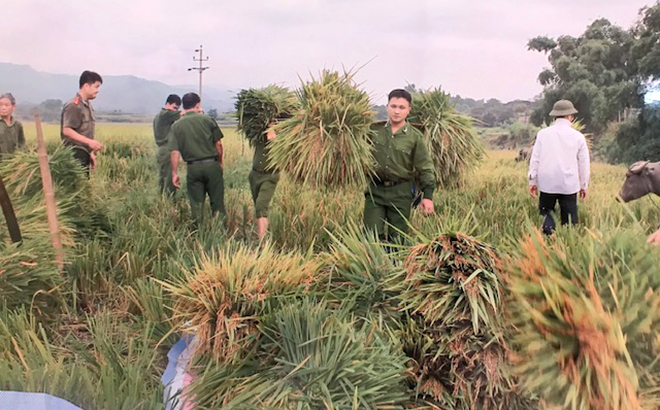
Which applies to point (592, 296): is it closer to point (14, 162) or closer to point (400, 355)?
point (400, 355)

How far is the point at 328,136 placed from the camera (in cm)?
267

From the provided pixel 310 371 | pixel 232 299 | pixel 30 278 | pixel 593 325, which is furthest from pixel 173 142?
pixel 593 325

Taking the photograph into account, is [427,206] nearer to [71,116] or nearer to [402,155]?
[402,155]

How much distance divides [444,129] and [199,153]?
203 cm

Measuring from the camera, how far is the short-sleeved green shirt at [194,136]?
406cm

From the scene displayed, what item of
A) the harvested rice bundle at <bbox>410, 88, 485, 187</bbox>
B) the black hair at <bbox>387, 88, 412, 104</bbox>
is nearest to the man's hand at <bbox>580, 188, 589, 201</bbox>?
the harvested rice bundle at <bbox>410, 88, 485, 187</bbox>

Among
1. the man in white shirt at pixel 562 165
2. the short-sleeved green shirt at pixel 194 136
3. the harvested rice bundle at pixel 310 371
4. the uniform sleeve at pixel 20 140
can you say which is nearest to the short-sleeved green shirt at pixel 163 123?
the short-sleeved green shirt at pixel 194 136

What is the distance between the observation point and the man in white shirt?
11.8 feet

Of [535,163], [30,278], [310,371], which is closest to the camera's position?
[310,371]

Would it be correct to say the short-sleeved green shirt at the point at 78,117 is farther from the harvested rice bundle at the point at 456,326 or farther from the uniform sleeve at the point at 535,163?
the uniform sleeve at the point at 535,163

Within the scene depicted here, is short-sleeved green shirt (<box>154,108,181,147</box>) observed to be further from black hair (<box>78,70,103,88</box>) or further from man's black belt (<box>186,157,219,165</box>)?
black hair (<box>78,70,103,88</box>)

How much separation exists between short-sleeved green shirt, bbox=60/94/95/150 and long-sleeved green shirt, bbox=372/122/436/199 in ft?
6.75

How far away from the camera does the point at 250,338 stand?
1.78m

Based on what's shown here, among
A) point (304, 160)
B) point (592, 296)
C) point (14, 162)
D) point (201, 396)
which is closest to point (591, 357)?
point (592, 296)
